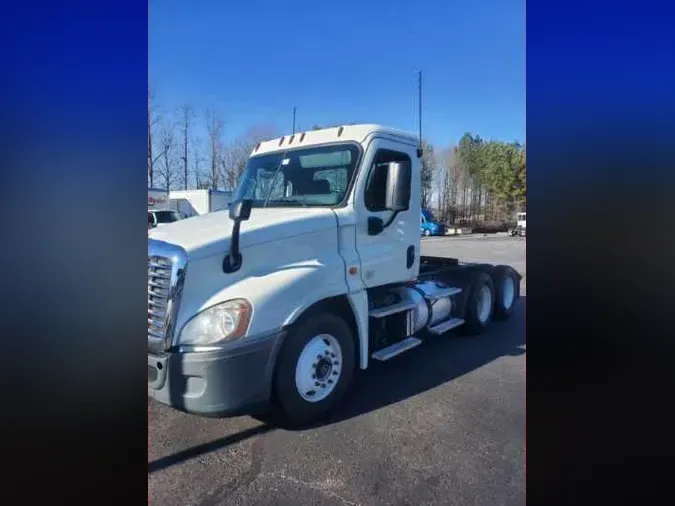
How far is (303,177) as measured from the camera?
3.38 meters

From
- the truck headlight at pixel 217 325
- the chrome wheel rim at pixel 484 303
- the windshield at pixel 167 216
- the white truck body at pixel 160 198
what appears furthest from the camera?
the chrome wheel rim at pixel 484 303

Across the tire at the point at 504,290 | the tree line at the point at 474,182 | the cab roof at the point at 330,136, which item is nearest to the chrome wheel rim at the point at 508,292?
the tire at the point at 504,290

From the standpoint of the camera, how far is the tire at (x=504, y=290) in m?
5.61

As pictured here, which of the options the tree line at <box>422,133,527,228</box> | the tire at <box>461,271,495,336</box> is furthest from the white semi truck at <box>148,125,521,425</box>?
the tire at <box>461,271,495,336</box>

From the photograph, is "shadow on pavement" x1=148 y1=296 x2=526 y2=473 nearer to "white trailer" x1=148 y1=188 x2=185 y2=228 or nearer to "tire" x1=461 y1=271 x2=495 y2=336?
"tire" x1=461 y1=271 x2=495 y2=336

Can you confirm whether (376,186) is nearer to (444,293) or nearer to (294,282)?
(294,282)

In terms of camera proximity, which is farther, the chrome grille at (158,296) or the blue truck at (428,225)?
the blue truck at (428,225)

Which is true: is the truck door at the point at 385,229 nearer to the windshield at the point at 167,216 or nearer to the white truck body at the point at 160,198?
the windshield at the point at 167,216

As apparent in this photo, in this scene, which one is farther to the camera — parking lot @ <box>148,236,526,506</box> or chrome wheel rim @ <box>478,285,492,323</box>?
chrome wheel rim @ <box>478,285,492,323</box>

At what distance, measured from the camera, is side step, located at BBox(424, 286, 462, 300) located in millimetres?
4164

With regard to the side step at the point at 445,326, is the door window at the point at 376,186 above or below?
above

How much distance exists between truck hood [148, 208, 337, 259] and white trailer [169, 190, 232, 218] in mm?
75

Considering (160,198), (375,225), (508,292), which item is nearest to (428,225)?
(375,225)
